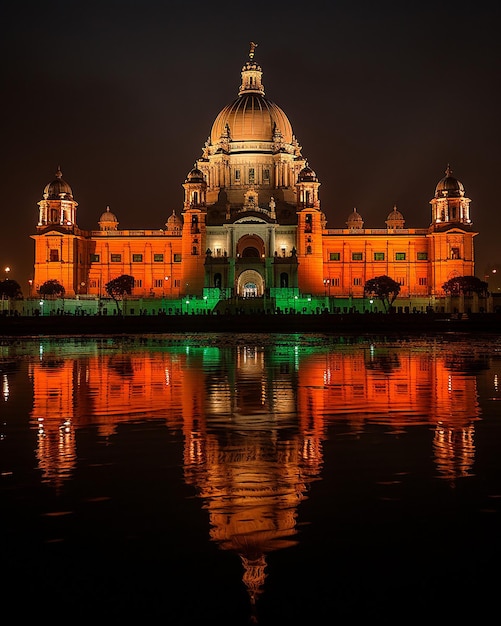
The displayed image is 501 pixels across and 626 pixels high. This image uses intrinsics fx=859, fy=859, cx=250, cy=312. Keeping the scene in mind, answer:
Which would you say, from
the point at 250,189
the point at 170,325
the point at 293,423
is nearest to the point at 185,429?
the point at 293,423

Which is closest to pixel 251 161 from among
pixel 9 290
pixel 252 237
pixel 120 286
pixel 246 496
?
pixel 252 237

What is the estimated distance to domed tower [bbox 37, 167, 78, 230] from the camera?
117 m

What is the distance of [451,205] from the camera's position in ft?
382

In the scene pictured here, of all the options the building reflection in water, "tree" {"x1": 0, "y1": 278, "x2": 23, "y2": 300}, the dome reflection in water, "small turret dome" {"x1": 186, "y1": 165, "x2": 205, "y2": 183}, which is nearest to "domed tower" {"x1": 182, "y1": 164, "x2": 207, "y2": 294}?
"small turret dome" {"x1": 186, "y1": 165, "x2": 205, "y2": 183}

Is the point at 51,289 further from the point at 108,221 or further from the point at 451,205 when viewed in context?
the point at 451,205

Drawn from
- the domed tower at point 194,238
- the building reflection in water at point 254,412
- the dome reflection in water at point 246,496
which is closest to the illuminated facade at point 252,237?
the domed tower at point 194,238

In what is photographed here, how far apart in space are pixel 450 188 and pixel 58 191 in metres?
53.6

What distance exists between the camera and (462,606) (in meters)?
6.85

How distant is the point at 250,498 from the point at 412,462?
3271 millimetres

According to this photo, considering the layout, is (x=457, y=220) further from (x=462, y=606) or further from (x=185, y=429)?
(x=462, y=606)

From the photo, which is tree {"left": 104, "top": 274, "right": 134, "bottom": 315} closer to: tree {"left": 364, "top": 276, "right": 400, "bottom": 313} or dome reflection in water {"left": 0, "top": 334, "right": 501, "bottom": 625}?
tree {"left": 364, "top": 276, "right": 400, "bottom": 313}

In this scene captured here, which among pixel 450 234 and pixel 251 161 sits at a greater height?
pixel 251 161

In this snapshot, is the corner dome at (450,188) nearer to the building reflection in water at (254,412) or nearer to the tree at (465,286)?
the tree at (465,286)

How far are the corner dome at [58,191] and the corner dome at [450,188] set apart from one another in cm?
5096
